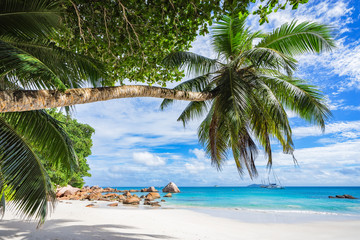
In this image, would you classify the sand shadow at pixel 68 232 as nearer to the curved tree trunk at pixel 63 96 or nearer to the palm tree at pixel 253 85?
the palm tree at pixel 253 85

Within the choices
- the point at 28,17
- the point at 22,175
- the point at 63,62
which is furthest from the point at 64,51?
the point at 22,175

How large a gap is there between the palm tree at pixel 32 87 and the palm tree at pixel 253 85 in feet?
8.01

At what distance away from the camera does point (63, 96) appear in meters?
3.16

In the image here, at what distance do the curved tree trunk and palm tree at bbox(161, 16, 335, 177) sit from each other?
1545mm

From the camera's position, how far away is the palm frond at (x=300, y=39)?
5758mm

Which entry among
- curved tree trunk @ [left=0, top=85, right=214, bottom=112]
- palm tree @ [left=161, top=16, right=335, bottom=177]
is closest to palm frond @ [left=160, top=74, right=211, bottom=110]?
palm tree @ [left=161, top=16, right=335, bottom=177]

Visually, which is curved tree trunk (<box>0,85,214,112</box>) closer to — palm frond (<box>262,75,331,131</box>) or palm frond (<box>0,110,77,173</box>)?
palm frond (<box>0,110,77,173</box>)

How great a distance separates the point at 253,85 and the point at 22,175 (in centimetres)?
561

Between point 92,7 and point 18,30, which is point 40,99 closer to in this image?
point 18,30

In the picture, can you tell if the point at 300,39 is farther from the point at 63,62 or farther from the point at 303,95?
the point at 63,62

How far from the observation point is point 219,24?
7.34m

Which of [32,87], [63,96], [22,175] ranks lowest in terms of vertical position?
[22,175]

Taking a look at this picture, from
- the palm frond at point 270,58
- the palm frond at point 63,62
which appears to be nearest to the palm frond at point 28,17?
the palm frond at point 63,62

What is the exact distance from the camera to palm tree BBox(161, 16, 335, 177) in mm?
5297
